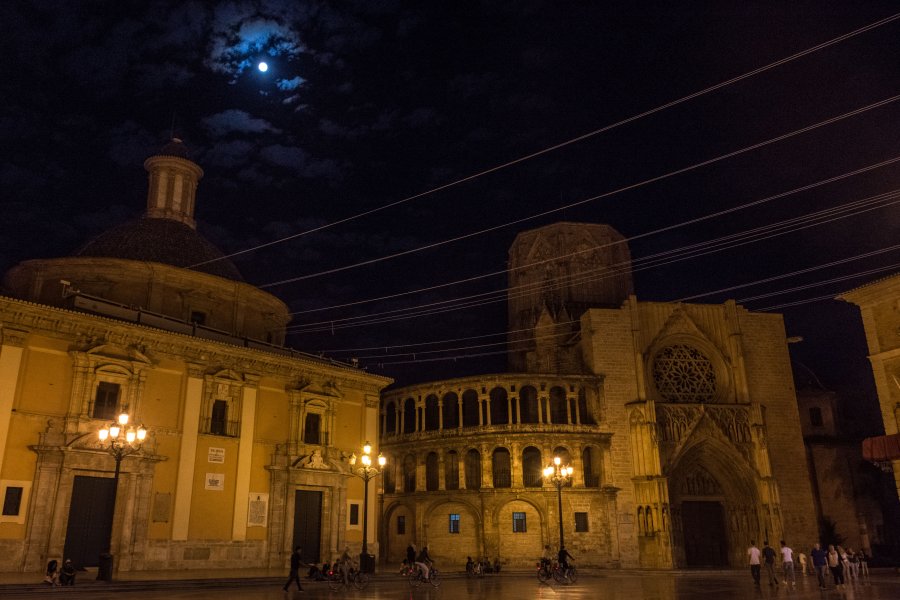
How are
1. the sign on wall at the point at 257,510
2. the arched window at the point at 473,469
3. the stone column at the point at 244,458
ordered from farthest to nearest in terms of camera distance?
1. the arched window at the point at 473,469
2. the sign on wall at the point at 257,510
3. the stone column at the point at 244,458

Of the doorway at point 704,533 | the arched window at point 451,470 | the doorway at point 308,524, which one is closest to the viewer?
the doorway at point 308,524

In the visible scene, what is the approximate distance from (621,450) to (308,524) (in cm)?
1733

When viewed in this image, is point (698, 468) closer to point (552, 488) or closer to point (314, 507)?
point (552, 488)

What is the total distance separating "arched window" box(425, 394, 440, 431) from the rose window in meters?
12.6

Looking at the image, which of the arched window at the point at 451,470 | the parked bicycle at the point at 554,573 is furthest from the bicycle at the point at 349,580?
the arched window at the point at 451,470

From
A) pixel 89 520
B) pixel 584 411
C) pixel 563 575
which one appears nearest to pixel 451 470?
pixel 584 411

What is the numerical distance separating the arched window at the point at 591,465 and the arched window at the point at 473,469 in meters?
5.45

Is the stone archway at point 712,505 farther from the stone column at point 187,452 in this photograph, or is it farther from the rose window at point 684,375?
the stone column at point 187,452

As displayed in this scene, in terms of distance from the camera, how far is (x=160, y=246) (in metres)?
31.4

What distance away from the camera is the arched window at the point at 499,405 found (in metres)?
39.9

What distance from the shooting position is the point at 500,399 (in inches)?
1601

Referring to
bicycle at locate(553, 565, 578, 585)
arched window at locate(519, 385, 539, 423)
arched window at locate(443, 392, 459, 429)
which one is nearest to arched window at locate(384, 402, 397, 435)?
arched window at locate(443, 392, 459, 429)

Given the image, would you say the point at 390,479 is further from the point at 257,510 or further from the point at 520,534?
the point at 257,510

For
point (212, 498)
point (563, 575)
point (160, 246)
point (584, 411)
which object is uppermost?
point (160, 246)
